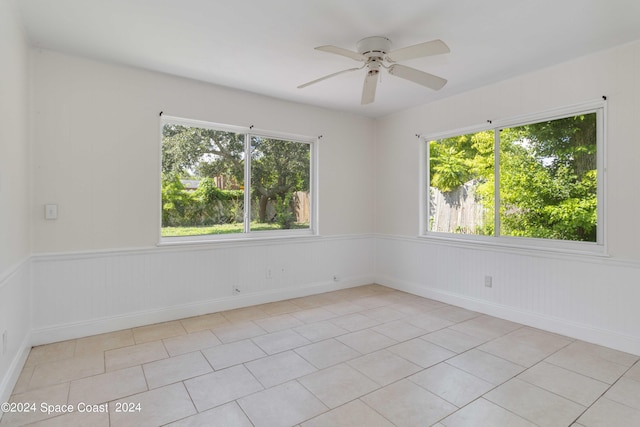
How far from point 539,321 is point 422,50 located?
2770 millimetres

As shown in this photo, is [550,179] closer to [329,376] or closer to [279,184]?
[329,376]

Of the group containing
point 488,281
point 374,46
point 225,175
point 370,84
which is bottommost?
point 488,281

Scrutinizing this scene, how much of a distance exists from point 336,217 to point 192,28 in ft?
9.59

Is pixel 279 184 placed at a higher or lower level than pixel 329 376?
higher

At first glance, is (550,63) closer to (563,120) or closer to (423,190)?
(563,120)

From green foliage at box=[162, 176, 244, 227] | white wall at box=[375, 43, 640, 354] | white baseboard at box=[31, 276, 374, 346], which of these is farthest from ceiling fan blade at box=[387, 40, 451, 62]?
white baseboard at box=[31, 276, 374, 346]

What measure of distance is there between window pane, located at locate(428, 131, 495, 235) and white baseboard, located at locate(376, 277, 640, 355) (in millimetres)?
792

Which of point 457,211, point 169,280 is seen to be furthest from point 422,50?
point 169,280

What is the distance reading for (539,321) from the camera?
3.28m

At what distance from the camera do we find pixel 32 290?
2834mm

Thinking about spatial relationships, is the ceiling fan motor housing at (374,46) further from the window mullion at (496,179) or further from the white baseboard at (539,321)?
the white baseboard at (539,321)

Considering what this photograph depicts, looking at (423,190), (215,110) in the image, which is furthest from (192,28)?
(423,190)

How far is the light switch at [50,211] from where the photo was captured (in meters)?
2.88

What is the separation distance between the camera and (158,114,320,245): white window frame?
360 centimetres
